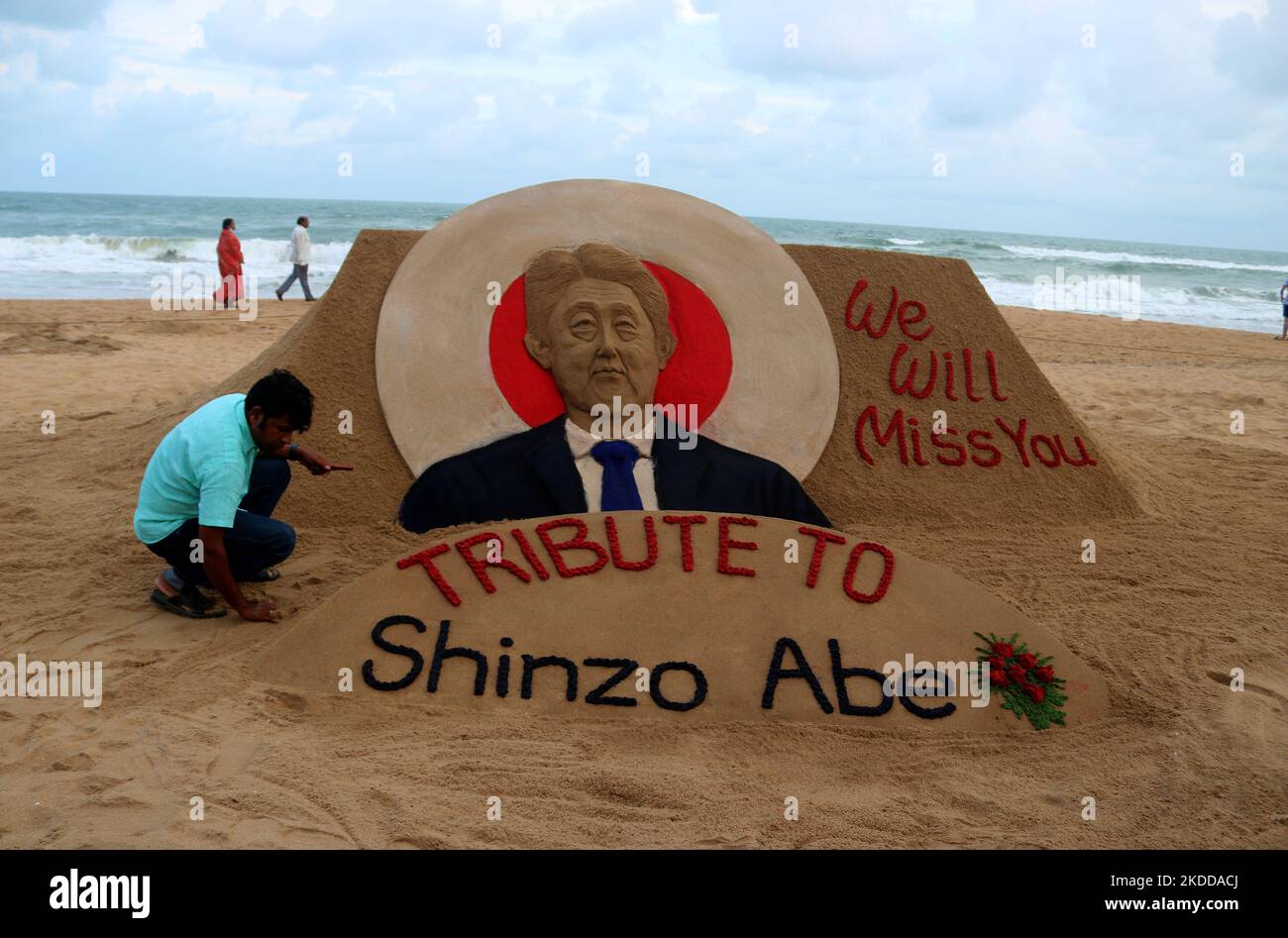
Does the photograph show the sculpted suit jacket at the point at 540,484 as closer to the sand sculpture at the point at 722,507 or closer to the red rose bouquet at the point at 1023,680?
the sand sculpture at the point at 722,507

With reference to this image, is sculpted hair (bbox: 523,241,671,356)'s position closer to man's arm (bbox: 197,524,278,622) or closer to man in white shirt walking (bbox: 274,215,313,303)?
man's arm (bbox: 197,524,278,622)

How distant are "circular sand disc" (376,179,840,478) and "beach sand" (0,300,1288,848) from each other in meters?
0.52

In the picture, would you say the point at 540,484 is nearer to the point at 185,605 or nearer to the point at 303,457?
the point at 303,457

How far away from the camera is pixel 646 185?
5.61m

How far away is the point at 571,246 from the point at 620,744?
2752mm

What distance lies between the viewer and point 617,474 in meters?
4.90

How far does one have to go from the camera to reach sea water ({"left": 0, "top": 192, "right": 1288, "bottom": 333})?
66.5 ft

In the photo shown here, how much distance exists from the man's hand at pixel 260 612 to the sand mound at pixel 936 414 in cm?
272

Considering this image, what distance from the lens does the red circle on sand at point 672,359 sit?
5090 millimetres

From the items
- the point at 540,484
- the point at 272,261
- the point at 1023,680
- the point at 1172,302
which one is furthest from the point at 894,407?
the point at 1172,302

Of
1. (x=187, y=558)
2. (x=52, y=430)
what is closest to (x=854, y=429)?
(x=187, y=558)

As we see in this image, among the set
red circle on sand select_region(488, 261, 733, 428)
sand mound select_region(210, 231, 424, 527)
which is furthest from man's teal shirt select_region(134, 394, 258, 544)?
red circle on sand select_region(488, 261, 733, 428)

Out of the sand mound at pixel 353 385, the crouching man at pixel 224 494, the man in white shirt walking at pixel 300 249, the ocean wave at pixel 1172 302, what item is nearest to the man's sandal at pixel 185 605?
the crouching man at pixel 224 494

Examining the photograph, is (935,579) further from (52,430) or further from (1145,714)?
(52,430)
